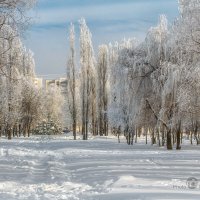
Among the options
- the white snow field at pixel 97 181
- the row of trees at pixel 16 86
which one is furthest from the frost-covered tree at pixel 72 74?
the white snow field at pixel 97 181

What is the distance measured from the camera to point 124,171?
1573 cm

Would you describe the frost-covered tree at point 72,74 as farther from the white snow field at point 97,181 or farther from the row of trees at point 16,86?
the white snow field at point 97,181

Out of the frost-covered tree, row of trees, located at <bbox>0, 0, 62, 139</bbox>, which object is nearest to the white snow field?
row of trees, located at <bbox>0, 0, 62, 139</bbox>

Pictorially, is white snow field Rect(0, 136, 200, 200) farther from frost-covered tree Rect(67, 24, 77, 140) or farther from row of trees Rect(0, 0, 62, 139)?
frost-covered tree Rect(67, 24, 77, 140)

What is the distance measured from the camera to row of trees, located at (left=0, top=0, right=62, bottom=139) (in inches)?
532

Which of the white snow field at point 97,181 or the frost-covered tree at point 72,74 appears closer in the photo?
the white snow field at point 97,181

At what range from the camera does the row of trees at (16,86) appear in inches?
532

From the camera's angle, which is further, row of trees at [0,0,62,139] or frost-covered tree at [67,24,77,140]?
frost-covered tree at [67,24,77,140]

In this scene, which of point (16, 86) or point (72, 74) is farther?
point (72, 74)

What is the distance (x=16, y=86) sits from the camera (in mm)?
41219

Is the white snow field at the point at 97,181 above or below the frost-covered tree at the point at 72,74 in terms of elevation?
below

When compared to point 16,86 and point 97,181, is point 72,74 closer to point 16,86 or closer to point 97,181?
point 16,86

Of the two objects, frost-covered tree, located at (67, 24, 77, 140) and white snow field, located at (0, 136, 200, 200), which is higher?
frost-covered tree, located at (67, 24, 77, 140)

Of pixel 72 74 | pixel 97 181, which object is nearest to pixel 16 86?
pixel 72 74
